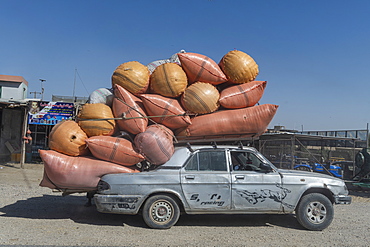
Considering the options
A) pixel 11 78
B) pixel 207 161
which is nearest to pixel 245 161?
pixel 207 161

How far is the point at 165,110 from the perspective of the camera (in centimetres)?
609

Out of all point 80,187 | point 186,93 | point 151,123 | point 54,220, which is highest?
point 186,93

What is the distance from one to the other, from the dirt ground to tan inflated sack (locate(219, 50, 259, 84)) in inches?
115

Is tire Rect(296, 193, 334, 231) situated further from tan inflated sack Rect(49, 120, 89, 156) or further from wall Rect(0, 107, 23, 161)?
wall Rect(0, 107, 23, 161)

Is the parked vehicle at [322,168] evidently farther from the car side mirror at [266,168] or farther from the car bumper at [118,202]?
the car bumper at [118,202]

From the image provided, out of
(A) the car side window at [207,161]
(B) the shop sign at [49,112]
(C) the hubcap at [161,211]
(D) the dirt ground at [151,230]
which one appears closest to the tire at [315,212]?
(D) the dirt ground at [151,230]

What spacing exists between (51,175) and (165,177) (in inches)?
79.6

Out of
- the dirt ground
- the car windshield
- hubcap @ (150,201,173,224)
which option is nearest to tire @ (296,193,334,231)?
the dirt ground

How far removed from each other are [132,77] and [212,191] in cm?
265

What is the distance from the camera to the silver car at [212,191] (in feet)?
18.4

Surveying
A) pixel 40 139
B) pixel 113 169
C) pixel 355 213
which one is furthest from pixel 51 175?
pixel 40 139

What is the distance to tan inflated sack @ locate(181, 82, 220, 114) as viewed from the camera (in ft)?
20.1

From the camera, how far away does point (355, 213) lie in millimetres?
7641

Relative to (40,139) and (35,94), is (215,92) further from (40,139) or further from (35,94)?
(35,94)
